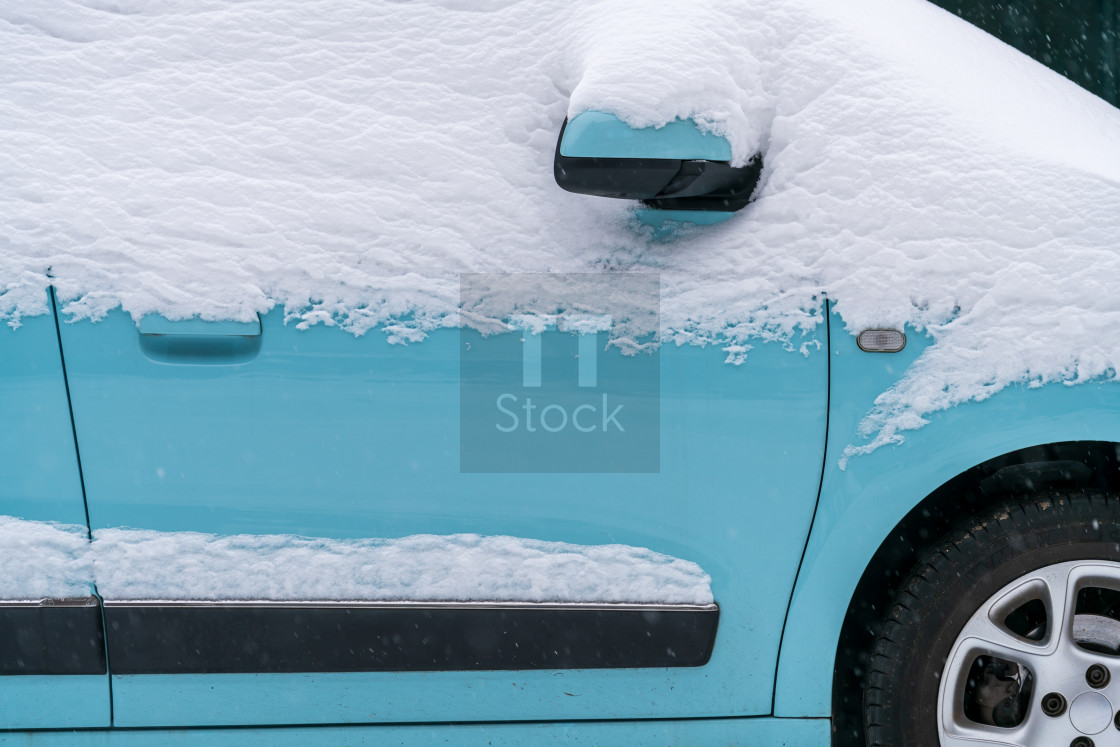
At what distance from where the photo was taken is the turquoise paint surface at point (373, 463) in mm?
1446

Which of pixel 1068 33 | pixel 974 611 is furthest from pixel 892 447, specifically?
pixel 1068 33

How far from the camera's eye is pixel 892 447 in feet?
4.84

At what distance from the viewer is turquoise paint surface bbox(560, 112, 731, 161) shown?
52.8 inches

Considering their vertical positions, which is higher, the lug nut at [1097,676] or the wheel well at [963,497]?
the wheel well at [963,497]

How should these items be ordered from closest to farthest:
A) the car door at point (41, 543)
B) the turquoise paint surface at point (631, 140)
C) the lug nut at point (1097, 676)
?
the turquoise paint surface at point (631, 140)
the car door at point (41, 543)
the lug nut at point (1097, 676)

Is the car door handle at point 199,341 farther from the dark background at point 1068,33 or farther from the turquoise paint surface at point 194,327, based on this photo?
the dark background at point 1068,33

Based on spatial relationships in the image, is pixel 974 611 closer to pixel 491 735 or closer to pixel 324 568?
pixel 491 735

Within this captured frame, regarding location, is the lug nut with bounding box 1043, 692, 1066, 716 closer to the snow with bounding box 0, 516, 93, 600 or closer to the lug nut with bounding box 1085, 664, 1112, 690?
the lug nut with bounding box 1085, 664, 1112, 690

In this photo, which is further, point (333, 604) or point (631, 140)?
point (333, 604)

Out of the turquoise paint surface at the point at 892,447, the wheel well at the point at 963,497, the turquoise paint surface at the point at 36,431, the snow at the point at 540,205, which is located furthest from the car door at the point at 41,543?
the wheel well at the point at 963,497

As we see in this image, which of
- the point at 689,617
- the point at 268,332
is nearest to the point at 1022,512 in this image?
the point at 689,617

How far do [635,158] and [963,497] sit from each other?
92cm

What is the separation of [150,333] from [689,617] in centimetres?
108

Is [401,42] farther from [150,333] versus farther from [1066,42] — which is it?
[1066,42]
